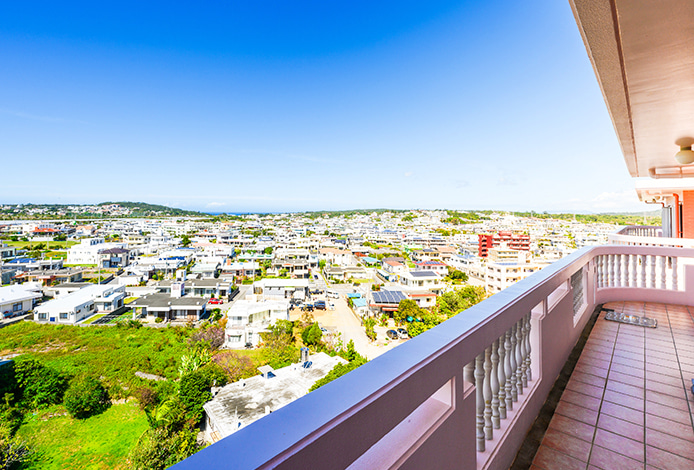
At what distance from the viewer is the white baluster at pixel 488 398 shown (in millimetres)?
1142

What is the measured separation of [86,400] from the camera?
948 centimetres

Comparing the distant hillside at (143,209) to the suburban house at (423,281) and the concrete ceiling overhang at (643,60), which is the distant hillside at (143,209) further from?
the concrete ceiling overhang at (643,60)

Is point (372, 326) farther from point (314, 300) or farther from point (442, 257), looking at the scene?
point (442, 257)

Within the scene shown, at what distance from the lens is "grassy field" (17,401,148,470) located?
7.93 metres

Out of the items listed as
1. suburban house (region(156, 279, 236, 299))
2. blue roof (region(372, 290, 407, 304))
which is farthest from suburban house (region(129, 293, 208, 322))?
blue roof (region(372, 290, 407, 304))

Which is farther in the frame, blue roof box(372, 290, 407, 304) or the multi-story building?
blue roof box(372, 290, 407, 304)

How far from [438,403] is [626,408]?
1653 millimetres

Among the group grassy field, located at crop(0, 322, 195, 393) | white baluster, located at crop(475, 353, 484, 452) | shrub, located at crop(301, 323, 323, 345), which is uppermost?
white baluster, located at crop(475, 353, 484, 452)

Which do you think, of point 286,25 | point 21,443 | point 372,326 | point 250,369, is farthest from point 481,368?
point 286,25

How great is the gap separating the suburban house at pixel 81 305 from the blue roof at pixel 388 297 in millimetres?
16565

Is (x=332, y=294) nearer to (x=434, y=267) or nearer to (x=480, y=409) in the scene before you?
(x=434, y=267)

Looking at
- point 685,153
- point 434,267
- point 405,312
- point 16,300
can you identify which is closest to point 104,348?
point 16,300

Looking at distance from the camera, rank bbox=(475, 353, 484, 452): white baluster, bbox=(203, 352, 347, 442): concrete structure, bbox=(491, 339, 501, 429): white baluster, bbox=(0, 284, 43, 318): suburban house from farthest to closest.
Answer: bbox=(0, 284, 43, 318): suburban house < bbox=(203, 352, 347, 442): concrete structure < bbox=(491, 339, 501, 429): white baluster < bbox=(475, 353, 484, 452): white baluster

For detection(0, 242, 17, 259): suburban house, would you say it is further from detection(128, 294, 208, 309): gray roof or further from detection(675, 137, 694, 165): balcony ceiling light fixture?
detection(675, 137, 694, 165): balcony ceiling light fixture
